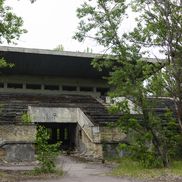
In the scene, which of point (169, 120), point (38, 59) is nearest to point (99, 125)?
point (169, 120)

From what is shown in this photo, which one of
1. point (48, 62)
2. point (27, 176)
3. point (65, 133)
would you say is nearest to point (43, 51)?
point (48, 62)

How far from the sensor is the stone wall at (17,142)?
68.3ft

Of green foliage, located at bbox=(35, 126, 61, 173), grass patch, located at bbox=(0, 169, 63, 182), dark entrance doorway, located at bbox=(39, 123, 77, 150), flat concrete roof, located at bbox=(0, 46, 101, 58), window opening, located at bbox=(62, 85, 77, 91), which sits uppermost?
flat concrete roof, located at bbox=(0, 46, 101, 58)

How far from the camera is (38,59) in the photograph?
3106cm

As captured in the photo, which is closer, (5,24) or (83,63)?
(5,24)

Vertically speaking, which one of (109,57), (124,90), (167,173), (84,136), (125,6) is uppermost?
(125,6)

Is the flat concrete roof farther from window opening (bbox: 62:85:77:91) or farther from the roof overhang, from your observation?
window opening (bbox: 62:85:77:91)

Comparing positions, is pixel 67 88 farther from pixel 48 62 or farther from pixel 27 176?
pixel 27 176

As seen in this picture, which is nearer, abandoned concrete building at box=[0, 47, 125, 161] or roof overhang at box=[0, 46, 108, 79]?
abandoned concrete building at box=[0, 47, 125, 161]

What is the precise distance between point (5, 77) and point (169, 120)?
18721 millimetres

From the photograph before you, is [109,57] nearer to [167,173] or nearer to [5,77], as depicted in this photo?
[167,173]

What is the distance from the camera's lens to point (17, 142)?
69.2ft

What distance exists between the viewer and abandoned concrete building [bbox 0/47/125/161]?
21.6 m

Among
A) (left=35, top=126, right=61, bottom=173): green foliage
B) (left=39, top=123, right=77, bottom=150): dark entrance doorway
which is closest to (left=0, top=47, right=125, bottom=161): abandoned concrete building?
(left=39, top=123, right=77, bottom=150): dark entrance doorway
